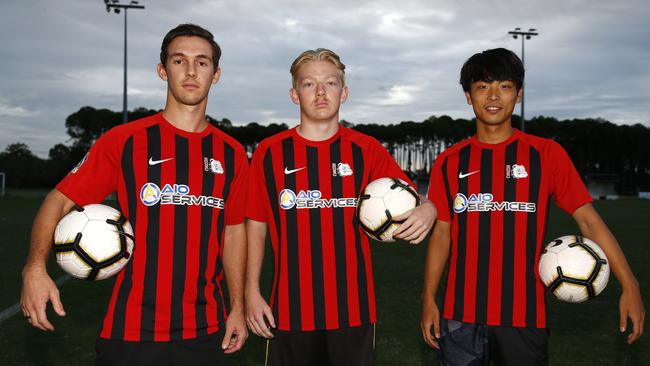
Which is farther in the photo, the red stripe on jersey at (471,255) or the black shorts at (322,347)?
the red stripe on jersey at (471,255)

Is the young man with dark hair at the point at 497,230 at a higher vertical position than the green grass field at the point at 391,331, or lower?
higher

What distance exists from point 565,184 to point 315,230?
1.50 metres

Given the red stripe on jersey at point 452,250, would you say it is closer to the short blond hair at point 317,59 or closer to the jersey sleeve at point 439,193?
the jersey sleeve at point 439,193

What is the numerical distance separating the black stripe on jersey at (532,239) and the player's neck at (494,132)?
0.58 ft

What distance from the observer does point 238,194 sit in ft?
10.2

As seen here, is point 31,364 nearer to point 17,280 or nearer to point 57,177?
point 17,280

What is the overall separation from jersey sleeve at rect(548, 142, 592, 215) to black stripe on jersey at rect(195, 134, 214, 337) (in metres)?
2.02

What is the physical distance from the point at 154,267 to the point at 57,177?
77.0 metres

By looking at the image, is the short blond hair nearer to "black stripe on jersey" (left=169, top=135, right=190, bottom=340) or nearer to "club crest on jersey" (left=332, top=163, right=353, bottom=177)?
"club crest on jersey" (left=332, top=163, right=353, bottom=177)

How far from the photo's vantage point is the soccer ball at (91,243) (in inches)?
101

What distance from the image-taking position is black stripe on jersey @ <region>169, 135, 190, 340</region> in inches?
109

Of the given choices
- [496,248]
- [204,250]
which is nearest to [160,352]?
[204,250]

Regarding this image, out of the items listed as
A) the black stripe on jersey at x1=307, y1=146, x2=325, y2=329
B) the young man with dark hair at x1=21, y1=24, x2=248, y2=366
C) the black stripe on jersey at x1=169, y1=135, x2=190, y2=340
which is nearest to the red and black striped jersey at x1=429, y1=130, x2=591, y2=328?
the black stripe on jersey at x1=307, y1=146, x2=325, y2=329

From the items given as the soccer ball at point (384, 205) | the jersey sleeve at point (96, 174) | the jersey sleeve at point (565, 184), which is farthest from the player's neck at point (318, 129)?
the jersey sleeve at point (565, 184)
